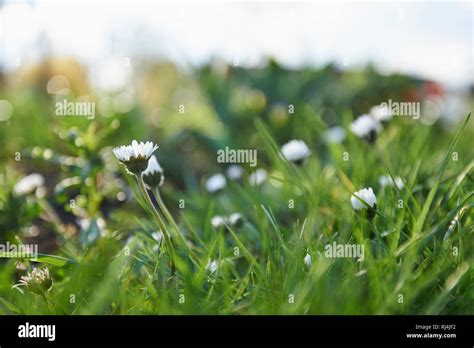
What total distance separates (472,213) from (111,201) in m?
1.43

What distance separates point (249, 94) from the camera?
9.53ft

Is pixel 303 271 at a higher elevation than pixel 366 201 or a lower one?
lower

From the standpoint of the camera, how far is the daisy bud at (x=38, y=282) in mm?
1200

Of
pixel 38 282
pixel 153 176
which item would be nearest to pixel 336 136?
pixel 153 176

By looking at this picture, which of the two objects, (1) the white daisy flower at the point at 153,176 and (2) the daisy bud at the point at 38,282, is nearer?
(2) the daisy bud at the point at 38,282

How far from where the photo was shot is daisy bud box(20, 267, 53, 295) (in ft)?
3.94

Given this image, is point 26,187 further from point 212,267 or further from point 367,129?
point 367,129

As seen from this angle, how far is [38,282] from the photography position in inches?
47.3

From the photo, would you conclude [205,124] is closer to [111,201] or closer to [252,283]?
[111,201]

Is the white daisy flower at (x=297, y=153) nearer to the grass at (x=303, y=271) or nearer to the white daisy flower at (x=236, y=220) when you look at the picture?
the grass at (x=303, y=271)

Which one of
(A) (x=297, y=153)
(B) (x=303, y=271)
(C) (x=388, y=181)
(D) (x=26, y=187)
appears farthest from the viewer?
(D) (x=26, y=187)

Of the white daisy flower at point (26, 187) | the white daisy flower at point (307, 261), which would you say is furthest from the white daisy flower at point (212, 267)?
the white daisy flower at point (26, 187)

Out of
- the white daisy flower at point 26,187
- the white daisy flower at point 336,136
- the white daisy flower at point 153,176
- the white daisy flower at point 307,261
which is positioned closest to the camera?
the white daisy flower at point 307,261

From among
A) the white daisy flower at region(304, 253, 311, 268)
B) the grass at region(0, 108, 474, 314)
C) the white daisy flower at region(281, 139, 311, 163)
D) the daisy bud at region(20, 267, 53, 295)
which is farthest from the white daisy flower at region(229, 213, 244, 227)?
the daisy bud at region(20, 267, 53, 295)
